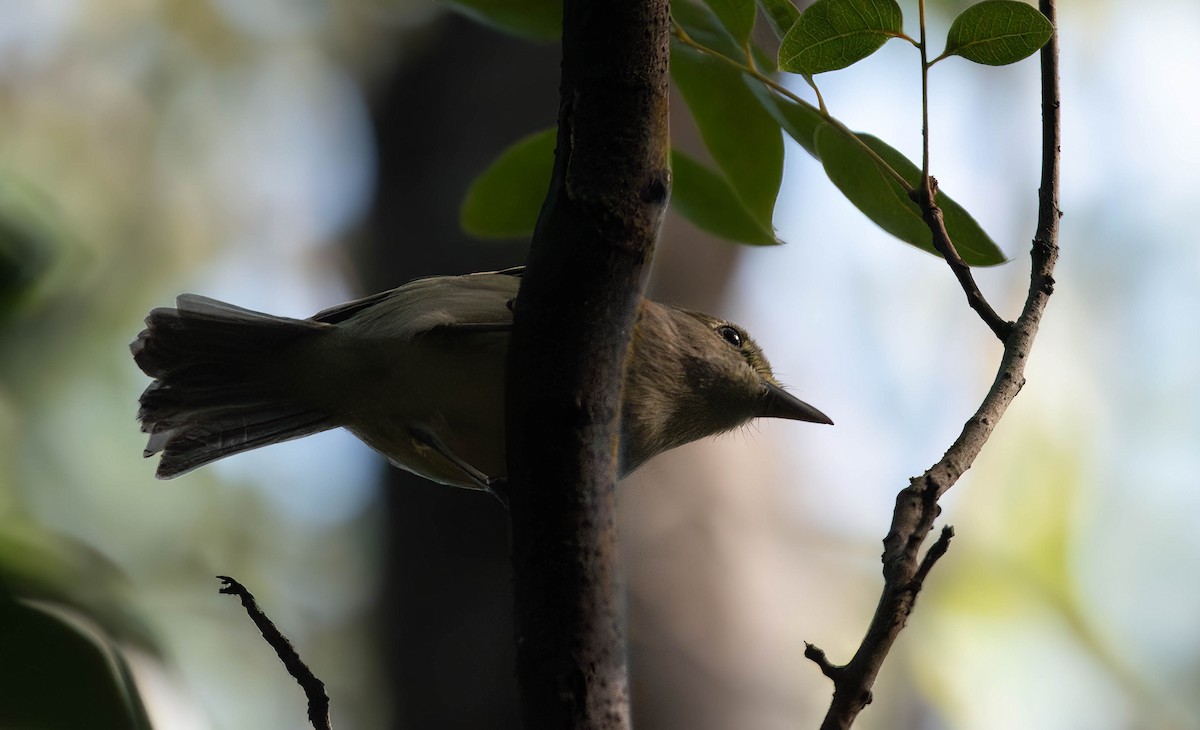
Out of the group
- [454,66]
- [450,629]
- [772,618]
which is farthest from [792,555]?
[454,66]

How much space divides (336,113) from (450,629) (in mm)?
4218

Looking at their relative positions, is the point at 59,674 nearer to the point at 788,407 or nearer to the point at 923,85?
the point at 923,85

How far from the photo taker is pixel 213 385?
2986 mm

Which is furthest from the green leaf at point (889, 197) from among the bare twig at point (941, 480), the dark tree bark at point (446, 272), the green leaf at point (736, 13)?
the dark tree bark at point (446, 272)

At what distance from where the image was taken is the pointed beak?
3209mm

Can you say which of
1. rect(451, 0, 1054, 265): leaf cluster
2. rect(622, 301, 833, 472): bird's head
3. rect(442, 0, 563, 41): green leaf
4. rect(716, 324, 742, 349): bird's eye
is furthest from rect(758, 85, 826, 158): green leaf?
rect(716, 324, 742, 349): bird's eye

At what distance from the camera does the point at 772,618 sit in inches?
193

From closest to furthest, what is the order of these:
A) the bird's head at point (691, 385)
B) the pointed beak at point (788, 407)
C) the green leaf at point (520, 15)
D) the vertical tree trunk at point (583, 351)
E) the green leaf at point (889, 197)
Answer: the vertical tree trunk at point (583, 351), the green leaf at point (889, 197), the green leaf at point (520, 15), the bird's head at point (691, 385), the pointed beak at point (788, 407)

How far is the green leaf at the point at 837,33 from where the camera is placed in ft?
5.49

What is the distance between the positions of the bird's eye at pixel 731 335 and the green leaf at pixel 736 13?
54.6 inches

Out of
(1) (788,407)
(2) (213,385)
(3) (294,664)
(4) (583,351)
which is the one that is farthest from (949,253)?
(2) (213,385)

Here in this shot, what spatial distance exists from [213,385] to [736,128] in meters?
1.72

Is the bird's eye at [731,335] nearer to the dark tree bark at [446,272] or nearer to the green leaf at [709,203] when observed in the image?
the green leaf at [709,203]

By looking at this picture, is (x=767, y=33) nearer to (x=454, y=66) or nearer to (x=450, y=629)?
(x=454, y=66)
